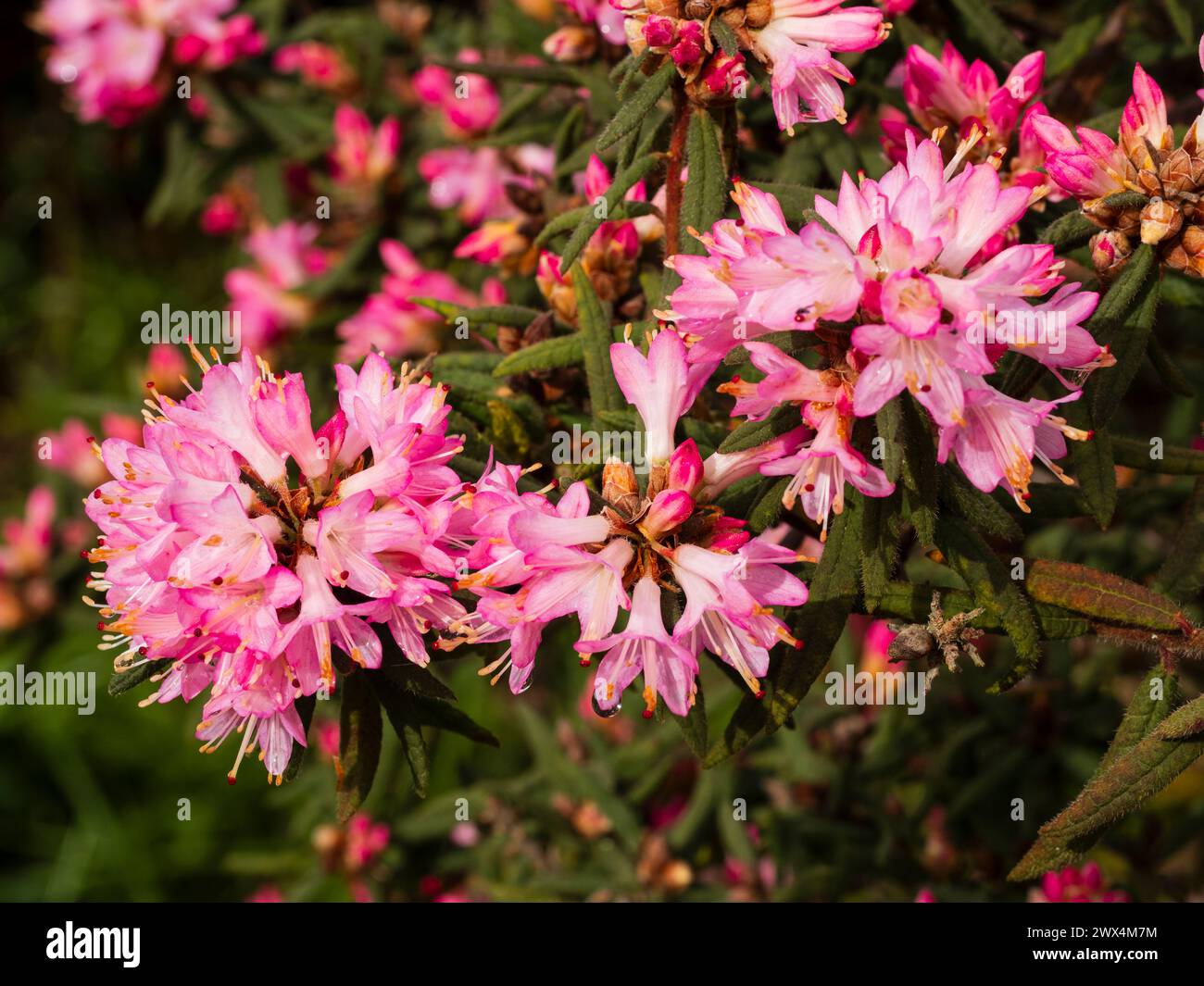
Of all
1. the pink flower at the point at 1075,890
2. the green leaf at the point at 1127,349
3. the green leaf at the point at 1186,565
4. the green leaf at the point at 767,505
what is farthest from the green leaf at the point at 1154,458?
the pink flower at the point at 1075,890

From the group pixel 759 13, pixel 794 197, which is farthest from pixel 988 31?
pixel 759 13

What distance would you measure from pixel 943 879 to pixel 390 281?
2.16 metres

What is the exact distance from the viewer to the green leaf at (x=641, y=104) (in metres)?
1.83

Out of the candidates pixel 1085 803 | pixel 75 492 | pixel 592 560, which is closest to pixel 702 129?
pixel 592 560

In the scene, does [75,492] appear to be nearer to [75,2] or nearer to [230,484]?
[75,2]

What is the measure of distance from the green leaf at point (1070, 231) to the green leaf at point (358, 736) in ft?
4.20

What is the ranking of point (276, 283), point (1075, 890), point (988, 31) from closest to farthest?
point (988, 31) < point (1075, 890) < point (276, 283)

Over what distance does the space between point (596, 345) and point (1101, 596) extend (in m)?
0.91

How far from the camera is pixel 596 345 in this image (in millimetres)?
2018

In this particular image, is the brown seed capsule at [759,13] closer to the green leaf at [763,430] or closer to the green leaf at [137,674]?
the green leaf at [763,430]

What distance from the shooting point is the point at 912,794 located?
395cm

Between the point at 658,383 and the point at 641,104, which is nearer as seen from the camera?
the point at 658,383

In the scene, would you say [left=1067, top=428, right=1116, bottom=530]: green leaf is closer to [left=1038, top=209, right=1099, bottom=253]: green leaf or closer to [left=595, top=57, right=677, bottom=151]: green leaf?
[left=1038, top=209, right=1099, bottom=253]: green leaf

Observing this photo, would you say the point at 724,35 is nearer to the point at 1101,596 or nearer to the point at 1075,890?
the point at 1101,596
